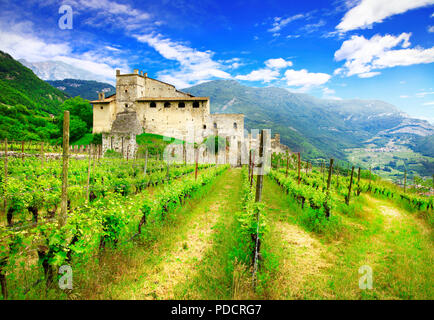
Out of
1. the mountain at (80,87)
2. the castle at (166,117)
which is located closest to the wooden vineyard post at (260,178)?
the castle at (166,117)

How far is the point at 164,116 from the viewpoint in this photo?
40.8 m

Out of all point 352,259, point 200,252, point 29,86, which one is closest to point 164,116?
point 200,252

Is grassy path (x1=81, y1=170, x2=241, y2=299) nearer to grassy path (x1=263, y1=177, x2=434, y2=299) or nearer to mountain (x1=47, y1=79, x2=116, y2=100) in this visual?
grassy path (x1=263, y1=177, x2=434, y2=299)

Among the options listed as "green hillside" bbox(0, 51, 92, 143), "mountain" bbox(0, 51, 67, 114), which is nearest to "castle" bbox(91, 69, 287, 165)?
"green hillside" bbox(0, 51, 92, 143)

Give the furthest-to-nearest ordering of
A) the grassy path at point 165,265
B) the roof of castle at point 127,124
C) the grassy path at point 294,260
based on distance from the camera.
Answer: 1. the roof of castle at point 127,124
2. the grassy path at point 294,260
3. the grassy path at point 165,265

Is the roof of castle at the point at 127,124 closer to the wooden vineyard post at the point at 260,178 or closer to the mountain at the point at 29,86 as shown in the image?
the wooden vineyard post at the point at 260,178

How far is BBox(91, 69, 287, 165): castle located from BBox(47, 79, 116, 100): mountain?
114m

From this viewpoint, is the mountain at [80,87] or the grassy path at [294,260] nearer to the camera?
the grassy path at [294,260]

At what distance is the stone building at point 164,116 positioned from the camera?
39781mm

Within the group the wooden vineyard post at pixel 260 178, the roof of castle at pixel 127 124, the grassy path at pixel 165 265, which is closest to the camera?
the grassy path at pixel 165 265

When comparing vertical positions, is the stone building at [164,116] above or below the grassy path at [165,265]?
above
